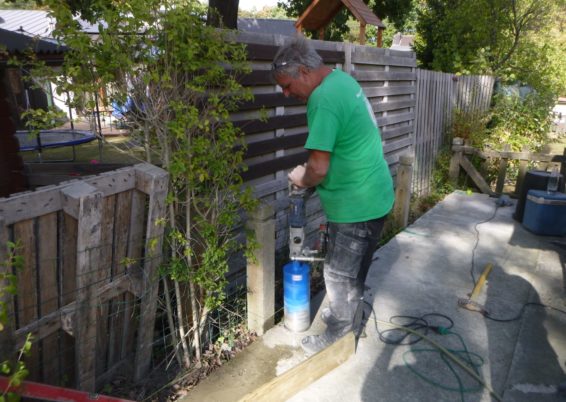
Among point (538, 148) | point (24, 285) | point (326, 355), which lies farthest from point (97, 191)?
point (538, 148)

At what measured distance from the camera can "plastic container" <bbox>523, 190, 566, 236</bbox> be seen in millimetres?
4953

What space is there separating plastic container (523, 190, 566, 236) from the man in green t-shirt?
3.30 meters

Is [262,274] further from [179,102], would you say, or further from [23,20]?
[23,20]

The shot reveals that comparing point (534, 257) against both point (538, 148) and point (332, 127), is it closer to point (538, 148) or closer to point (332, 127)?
point (332, 127)

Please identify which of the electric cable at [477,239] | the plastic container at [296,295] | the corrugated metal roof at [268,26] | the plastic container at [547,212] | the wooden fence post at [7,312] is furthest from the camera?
the corrugated metal roof at [268,26]

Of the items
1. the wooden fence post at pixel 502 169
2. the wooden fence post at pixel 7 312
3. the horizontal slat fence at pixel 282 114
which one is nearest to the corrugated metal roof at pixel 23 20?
the horizontal slat fence at pixel 282 114

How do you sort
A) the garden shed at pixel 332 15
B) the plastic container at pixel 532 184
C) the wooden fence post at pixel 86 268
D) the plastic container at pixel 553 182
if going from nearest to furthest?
the wooden fence post at pixel 86 268 → the plastic container at pixel 553 182 → the plastic container at pixel 532 184 → the garden shed at pixel 332 15

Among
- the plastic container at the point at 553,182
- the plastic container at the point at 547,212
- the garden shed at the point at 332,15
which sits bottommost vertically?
the plastic container at the point at 547,212

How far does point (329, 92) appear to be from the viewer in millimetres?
2289

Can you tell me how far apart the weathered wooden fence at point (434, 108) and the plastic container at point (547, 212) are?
220cm

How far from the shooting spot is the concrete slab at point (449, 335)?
2.64 meters

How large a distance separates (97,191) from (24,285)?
57 cm

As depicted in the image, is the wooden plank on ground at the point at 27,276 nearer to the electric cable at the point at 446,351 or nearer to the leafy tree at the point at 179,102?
the leafy tree at the point at 179,102

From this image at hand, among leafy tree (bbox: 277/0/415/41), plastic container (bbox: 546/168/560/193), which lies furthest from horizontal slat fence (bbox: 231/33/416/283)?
leafy tree (bbox: 277/0/415/41)
